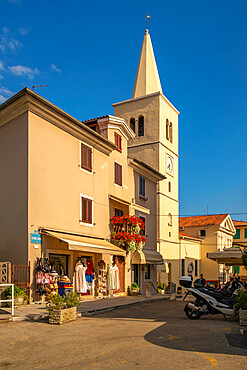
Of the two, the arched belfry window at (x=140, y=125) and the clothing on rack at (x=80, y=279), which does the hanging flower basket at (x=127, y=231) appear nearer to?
the clothing on rack at (x=80, y=279)

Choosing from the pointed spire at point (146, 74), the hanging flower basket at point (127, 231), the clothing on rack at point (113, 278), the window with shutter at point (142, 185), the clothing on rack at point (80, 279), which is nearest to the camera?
the clothing on rack at point (80, 279)

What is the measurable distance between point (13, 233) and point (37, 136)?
4285 millimetres

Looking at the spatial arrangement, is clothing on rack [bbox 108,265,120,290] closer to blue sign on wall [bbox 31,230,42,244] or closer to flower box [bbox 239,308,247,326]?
blue sign on wall [bbox 31,230,42,244]

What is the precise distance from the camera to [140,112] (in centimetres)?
4219

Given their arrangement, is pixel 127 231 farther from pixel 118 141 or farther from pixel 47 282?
pixel 47 282

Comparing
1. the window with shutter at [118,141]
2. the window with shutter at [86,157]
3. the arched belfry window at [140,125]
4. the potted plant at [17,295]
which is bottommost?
the potted plant at [17,295]

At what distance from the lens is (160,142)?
39969 millimetres

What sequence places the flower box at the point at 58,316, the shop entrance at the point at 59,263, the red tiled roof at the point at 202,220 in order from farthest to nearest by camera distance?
the red tiled roof at the point at 202,220 < the shop entrance at the point at 59,263 < the flower box at the point at 58,316

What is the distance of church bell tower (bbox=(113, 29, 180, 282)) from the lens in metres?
39.5

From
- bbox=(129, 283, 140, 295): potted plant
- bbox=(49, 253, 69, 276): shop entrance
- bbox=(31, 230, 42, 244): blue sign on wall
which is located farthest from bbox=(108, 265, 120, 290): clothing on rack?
bbox=(31, 230, 42, 244): blue sign on wall

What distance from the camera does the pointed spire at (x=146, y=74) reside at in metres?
44.0

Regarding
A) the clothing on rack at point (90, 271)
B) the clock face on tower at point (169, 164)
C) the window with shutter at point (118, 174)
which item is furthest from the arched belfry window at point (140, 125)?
the clothing on rack at point (90, 271)

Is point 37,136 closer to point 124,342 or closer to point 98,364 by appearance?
point 124,342

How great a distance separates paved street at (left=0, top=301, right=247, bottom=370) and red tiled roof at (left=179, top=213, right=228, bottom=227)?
1626 inches
